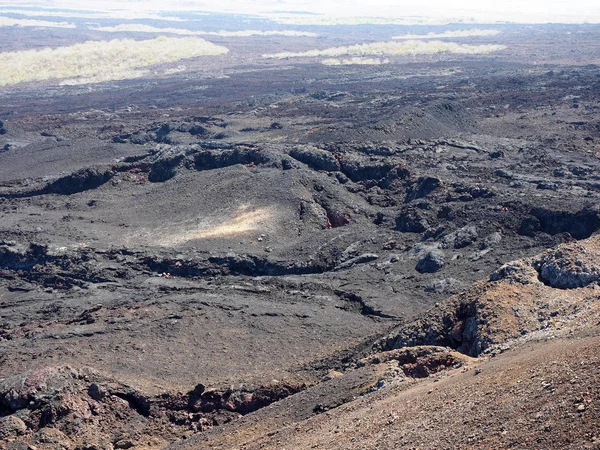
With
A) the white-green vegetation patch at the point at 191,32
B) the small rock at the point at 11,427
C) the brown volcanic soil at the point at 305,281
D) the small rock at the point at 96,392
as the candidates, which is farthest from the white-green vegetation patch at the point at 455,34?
the small rock at the point at 11,427

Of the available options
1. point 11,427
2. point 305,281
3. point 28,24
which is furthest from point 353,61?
point 28,24

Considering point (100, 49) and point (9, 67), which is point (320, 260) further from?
point (100, 49)

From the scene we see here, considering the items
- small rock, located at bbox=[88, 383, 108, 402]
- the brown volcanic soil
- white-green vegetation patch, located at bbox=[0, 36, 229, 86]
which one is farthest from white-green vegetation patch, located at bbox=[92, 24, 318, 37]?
small rock, located at bbox=[88, 383, 108, 402]

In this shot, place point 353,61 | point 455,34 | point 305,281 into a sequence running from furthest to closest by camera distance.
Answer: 1. point 455,34
2. point 353,61
3. point 305,281

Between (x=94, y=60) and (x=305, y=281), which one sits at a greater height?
(x=94, y=60)

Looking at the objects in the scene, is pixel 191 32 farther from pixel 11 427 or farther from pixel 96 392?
pixel 11 427

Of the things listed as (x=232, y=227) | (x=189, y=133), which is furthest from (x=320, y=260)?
(x=189, y=133)
